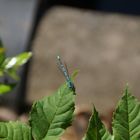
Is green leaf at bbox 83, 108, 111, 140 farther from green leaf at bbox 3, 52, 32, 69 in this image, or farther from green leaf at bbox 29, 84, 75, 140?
green leaf at bbox 3, 52, 32, 69

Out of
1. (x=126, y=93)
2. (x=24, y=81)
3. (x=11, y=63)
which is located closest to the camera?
(x=126, y=93)

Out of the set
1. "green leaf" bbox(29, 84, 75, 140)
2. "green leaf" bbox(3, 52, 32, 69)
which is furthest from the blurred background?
"green leaf" bbox(29, 84, 75, 140)

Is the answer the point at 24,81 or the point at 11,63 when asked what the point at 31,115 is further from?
the point at 24,81

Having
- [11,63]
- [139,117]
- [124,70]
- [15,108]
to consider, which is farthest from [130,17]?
[139,117]

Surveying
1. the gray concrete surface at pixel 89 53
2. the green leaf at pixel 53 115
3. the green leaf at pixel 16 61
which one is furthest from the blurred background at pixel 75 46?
the green leaf at pixel 53 115

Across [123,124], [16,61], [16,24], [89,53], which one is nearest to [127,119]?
[123,124]
